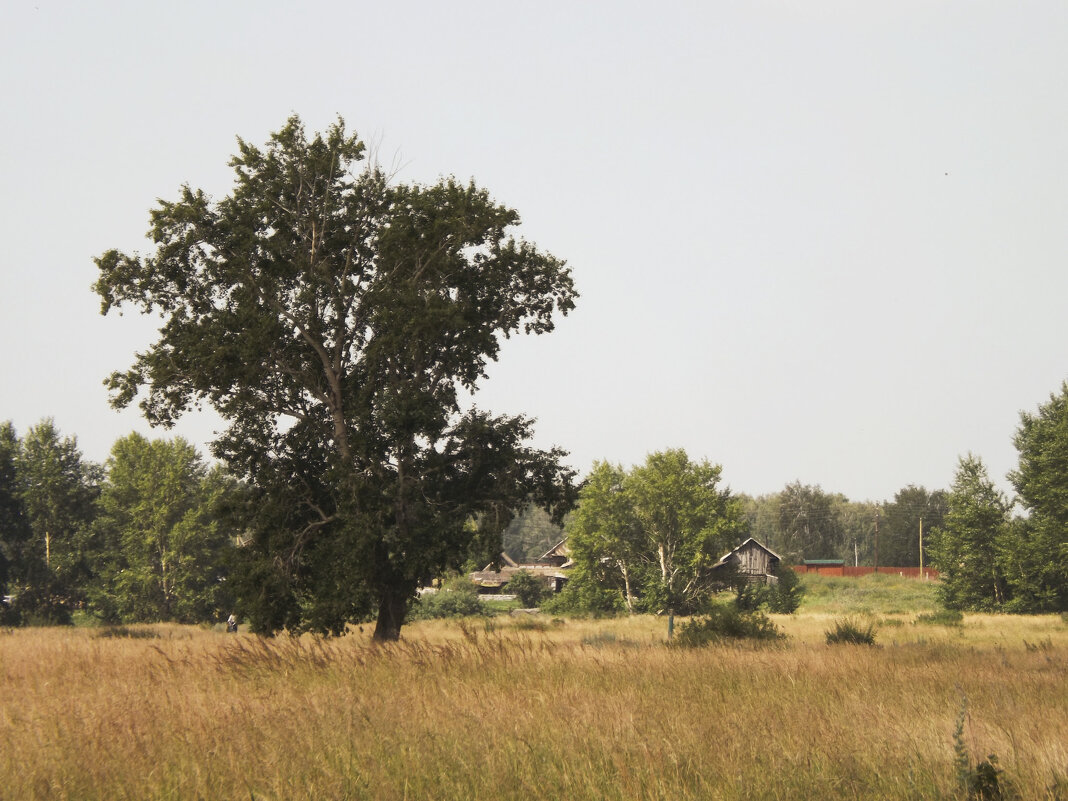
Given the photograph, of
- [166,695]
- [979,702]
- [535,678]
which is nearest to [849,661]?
[979,702]

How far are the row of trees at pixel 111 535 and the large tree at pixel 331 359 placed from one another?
4306 cm

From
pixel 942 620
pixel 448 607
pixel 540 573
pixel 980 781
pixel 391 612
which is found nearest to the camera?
pixel 980 781

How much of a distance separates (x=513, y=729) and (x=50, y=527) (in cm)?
7289

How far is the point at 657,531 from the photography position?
64250 millimetres

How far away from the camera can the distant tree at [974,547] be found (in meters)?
61.8

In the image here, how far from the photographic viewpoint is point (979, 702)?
1032cm

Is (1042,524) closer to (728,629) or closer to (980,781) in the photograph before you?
(728,629)

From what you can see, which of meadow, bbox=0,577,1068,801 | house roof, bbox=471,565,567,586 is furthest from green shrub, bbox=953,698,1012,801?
house roof, bbox=471,565,567,586

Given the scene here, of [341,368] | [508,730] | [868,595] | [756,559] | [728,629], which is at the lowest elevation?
[868,595]

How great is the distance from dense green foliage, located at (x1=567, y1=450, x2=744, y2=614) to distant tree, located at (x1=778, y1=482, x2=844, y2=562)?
301 ft

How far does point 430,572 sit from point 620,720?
16607 millimetres

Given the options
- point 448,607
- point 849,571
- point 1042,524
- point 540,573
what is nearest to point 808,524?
point 849,571

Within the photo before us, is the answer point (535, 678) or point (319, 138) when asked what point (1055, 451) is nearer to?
point (319, 138)

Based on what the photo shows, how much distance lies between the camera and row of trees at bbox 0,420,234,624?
6731cm
